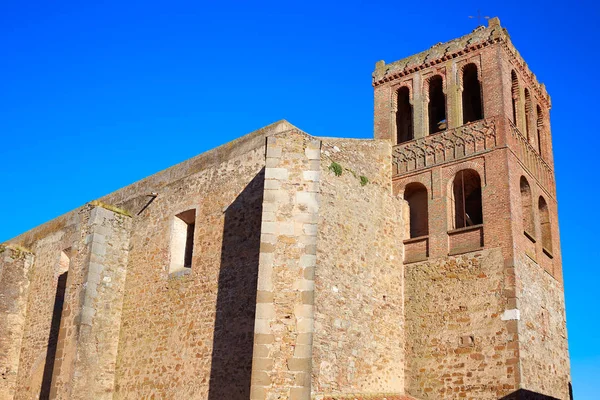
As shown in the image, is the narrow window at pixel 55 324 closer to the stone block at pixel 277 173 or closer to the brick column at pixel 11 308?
the brick column at pixel 11 308

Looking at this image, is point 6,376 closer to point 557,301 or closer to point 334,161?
point 334,161

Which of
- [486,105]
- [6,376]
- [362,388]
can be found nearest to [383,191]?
[486,105]

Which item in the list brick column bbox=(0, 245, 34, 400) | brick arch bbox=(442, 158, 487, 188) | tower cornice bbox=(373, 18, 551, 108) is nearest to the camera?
brick arch bbox=(442, 158, 487, 188)

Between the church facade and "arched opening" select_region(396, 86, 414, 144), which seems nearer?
the church facade

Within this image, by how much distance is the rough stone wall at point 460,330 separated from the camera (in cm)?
1473

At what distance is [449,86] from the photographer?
61.0 feet

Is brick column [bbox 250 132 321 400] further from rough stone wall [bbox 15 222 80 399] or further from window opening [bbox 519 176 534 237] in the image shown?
rough stone wall [bbox 15 222 80 399]

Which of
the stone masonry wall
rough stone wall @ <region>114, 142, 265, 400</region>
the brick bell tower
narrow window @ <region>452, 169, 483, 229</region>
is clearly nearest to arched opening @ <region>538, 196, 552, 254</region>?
the brick bell tower

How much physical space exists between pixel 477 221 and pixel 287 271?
23.9 ft

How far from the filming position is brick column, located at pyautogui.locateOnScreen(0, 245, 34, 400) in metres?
19.5

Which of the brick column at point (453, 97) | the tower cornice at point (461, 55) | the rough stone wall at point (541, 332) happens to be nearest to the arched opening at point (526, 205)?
the rough stone wall at point (541, 332)

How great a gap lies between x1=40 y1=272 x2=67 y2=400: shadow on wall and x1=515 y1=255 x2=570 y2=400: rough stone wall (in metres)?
11.6

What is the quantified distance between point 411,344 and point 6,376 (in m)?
11.2

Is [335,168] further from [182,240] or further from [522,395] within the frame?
[522,395]
